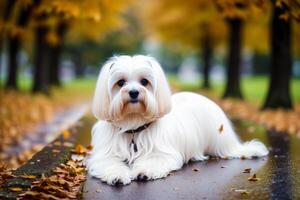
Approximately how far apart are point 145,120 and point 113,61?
78 cm

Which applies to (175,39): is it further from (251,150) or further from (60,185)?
(60,185)

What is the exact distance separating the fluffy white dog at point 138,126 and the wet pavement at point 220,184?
189 millimetres

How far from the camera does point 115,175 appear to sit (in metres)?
6.24

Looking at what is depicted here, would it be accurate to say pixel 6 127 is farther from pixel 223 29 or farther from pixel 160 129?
pixel 223 29

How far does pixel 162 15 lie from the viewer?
34688mm

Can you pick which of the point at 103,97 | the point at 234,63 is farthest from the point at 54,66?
the point at 103,97

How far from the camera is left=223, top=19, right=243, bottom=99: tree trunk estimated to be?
2377cm

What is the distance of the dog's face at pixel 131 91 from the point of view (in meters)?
6.25

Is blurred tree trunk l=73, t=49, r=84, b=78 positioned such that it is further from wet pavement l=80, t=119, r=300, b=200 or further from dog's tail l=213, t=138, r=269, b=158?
wet pavement l=80, t=119, r=300, b=200

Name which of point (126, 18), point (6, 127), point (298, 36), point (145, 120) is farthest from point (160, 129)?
point (126, 18)

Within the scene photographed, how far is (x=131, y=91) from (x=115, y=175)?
947 millimetres

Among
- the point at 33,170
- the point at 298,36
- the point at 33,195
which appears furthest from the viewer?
the point at 298,36

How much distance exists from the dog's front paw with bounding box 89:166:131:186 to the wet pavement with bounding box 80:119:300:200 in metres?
0.07

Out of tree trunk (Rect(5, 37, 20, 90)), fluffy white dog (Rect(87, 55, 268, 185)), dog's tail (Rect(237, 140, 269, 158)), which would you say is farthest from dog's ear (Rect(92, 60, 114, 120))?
tree trunk (Rect(5, 37, 20, 90))
